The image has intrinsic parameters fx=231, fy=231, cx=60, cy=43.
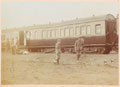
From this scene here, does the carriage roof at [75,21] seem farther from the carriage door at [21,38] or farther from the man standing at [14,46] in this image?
the man standing at [14,46]

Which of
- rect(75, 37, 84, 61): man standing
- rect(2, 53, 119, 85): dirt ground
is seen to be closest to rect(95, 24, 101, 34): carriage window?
rect(75, 37, 84, 61): man standing

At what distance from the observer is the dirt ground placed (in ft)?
13.1

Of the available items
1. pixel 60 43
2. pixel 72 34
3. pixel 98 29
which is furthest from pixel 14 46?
pixel 98 29

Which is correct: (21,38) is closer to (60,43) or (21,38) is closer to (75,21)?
(60,43)

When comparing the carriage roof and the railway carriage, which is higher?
the carriage roof

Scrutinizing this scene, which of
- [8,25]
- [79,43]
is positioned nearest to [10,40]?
[8,25]

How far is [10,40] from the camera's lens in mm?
4363

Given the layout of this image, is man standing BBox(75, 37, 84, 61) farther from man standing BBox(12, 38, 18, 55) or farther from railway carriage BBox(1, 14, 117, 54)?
man standing BBox(12, 38, 18, 55)

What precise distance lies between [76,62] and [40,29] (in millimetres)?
959

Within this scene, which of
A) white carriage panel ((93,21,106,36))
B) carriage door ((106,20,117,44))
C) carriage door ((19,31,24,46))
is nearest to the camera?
carriage door ((106,20,117,44))

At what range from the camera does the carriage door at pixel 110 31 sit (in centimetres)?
398

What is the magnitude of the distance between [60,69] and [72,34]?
26.9 inches

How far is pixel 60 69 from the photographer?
4.18 m

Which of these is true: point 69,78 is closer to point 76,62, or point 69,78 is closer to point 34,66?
point 76,62
